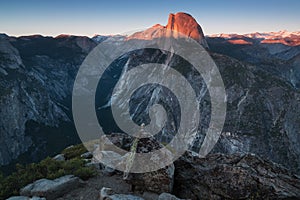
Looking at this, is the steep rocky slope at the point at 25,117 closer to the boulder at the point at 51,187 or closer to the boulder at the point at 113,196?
the boulder at the point at 51,187

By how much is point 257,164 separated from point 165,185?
21.1 ft

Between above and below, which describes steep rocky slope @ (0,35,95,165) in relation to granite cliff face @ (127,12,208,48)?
below

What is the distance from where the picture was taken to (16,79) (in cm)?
16712

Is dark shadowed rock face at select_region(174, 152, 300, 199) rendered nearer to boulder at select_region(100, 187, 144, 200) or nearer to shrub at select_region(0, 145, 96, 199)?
boulder at select_region(100, 187, 144, 200)

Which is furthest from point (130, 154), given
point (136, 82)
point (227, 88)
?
point (136, 82)

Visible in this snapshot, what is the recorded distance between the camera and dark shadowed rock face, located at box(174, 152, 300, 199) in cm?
1559

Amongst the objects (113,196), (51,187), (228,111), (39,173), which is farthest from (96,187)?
(228,111)

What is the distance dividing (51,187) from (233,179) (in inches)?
438

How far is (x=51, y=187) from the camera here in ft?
52.5

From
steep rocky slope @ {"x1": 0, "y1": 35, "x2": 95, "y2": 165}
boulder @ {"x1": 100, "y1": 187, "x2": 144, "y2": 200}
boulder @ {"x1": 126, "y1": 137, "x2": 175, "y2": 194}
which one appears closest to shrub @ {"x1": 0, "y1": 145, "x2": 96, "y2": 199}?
boulder @ {"x1": 126, "y1": 137, "x2": 175, "y2": 194}

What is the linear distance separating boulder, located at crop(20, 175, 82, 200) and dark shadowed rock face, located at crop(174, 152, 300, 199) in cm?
680

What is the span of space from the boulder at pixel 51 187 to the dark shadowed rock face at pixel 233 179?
680 cm

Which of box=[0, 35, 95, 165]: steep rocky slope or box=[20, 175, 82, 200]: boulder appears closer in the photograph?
box=[20, 175, 82, 200]: boulder

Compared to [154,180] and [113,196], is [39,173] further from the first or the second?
[154,180]
